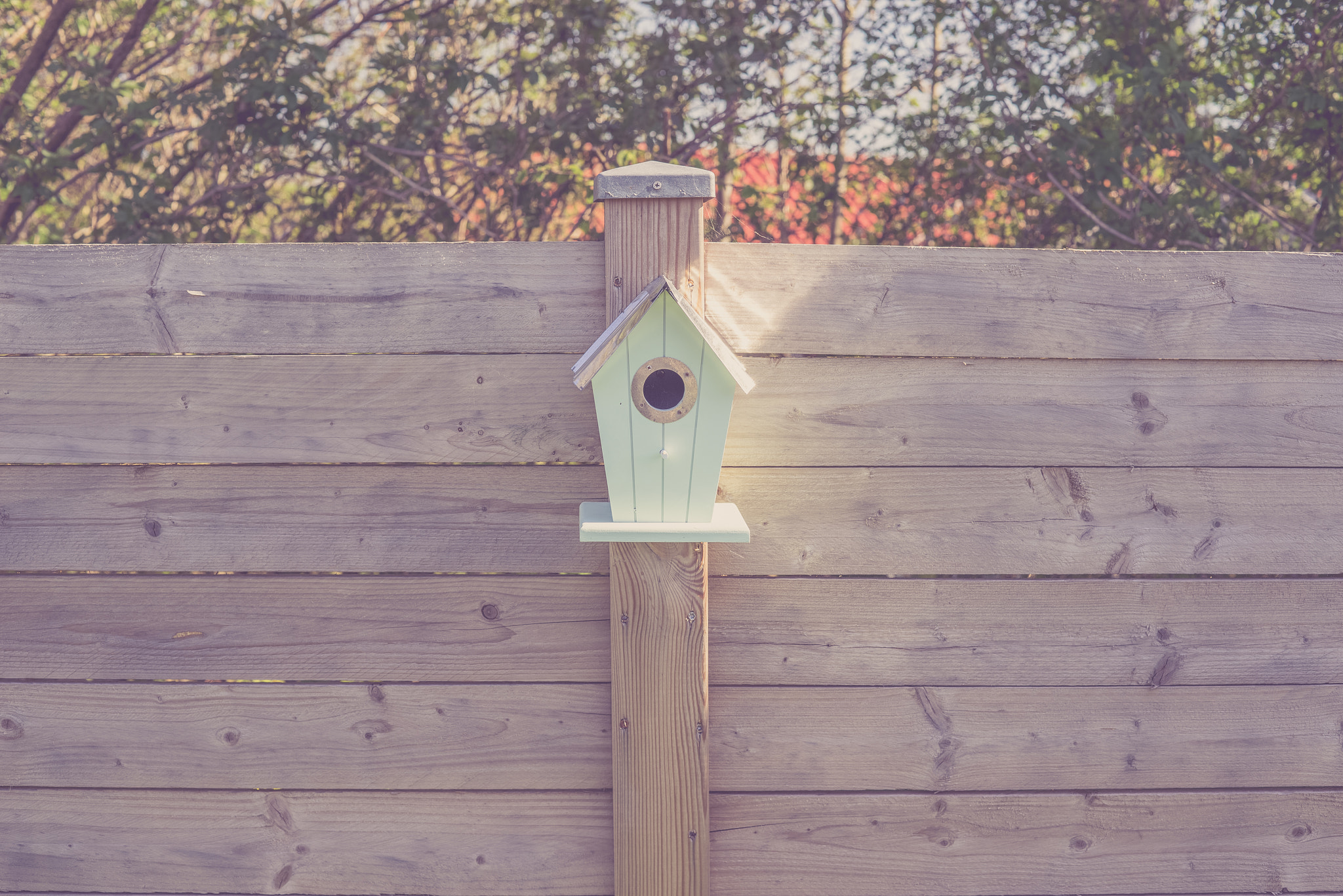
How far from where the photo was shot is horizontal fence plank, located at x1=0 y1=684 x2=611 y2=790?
1335mm

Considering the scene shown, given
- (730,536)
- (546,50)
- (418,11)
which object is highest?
(418,11)

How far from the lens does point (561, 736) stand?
4.40ft

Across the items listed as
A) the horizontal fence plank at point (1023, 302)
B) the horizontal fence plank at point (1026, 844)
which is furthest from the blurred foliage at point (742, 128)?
the horizontal fence plank at point (1026, 844)

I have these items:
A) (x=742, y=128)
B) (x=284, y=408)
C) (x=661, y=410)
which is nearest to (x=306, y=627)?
(x=284, y=408)

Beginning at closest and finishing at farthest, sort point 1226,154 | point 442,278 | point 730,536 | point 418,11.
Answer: point 730,536
point 442,278
point 1226,154
point 418,11

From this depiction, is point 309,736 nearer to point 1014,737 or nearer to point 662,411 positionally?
point 662,411

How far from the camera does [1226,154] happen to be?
7.18ft

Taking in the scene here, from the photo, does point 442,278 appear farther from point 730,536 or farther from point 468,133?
point 468,133

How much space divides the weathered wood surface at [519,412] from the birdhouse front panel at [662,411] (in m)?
0.20

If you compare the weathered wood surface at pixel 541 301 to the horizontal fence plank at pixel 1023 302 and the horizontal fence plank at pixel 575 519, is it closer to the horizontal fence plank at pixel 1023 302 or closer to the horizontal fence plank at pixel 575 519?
the horizontal fence plank at pixel 1023 302

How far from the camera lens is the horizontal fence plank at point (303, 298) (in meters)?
1.30

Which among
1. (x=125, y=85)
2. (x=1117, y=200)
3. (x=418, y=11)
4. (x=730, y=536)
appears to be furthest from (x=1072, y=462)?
(x=125, y=85)

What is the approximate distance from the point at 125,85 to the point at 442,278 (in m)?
1.53

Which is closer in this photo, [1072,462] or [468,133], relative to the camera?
[1072,462]
